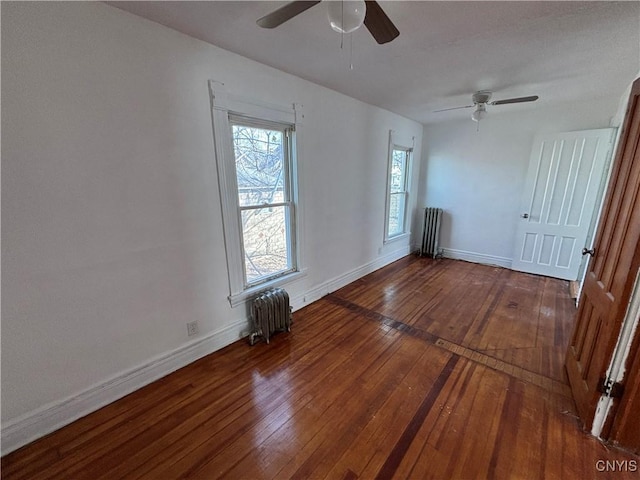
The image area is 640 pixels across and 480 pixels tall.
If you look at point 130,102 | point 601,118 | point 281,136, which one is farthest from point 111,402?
point 601,118

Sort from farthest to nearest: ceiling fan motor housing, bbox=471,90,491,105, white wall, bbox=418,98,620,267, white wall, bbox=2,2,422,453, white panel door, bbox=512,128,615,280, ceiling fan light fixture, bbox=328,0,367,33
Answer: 1. white wall, bbox=418,98,620,267
2. white panel door, bbox=512,128,615,280
3. ceiling fan motor housing, bbox=471,90,491,105
4. white wall, bbox=2,2,422,453
5. ceiling fan light fixture, bbox=328,0,367,33

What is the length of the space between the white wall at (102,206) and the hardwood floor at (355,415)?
28 centimetres

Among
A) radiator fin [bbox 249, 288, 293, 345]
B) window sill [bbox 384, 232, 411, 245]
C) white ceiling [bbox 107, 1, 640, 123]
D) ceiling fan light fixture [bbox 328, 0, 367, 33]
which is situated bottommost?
radiator fin [bbox 249, 288, 293, 345]

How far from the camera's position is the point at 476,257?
15.7ft

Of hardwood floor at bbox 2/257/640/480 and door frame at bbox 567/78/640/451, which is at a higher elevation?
door frame at bbox 567/78/640/451

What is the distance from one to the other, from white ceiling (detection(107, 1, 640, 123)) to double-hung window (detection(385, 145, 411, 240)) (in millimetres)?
1708

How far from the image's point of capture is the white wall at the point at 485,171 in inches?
150

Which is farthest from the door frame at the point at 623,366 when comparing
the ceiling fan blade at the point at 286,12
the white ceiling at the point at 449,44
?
the ceiling fan blade at the point at 286,12

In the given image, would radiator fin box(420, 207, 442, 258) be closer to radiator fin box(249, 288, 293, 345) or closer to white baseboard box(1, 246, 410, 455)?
radiator fin box(249, 288, 293, 345)

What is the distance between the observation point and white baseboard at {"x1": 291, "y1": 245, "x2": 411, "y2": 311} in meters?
3.12

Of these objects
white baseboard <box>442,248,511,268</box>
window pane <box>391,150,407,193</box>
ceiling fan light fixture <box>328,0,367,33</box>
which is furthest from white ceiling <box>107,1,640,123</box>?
white baseboard <box>442,248,511,268</box>

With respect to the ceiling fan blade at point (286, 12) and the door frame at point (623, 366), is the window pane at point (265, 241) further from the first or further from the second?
the door frame at point (623, 366)

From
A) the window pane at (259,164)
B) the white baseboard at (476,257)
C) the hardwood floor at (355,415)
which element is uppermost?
the window pane at (259,164)

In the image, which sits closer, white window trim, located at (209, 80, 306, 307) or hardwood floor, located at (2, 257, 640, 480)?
hardwood floor, located at (2, 257, 640, 480)
